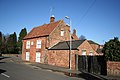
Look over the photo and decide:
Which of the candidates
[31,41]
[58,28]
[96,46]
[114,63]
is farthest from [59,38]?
[96,46]

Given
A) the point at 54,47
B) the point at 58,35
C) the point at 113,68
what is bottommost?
the point at 113,68

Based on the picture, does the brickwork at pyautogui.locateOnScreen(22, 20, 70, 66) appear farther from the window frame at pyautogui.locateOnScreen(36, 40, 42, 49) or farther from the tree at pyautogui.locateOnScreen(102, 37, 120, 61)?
the tree at pyautogui.locateOnScreen(102, 37, 120, 61)

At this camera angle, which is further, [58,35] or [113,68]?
[58,35]

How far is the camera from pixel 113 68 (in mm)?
16328

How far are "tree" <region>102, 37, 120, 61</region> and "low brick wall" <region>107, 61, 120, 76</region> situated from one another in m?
0.71

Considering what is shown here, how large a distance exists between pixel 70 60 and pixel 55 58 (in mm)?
5650

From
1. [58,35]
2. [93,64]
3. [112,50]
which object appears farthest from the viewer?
[58,35]

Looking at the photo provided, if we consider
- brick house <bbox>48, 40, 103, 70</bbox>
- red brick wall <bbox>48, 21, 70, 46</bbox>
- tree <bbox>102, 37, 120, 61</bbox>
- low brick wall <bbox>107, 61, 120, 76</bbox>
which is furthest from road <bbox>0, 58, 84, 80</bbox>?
red brick wall <bbox>48, 21, 70, 46</bbox>

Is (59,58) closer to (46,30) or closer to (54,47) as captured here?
(54,47)

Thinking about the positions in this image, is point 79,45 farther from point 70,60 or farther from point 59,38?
point 59,38

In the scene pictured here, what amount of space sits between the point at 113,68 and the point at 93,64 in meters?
3.73

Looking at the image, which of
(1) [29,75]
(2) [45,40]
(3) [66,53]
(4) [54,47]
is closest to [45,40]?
(2) [45,40]

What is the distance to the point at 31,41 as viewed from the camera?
38.4 meters

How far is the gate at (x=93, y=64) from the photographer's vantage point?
1815cm
